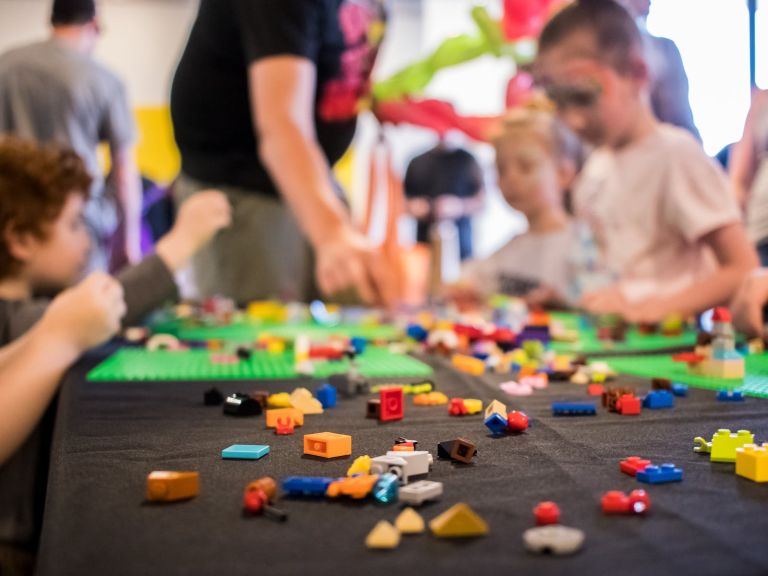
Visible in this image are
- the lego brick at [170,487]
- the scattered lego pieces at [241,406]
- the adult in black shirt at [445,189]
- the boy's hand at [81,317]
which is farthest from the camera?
the adult in black shirt at [445,189]

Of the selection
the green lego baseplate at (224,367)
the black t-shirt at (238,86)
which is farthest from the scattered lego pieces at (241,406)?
the black t-shirt at (238,86)

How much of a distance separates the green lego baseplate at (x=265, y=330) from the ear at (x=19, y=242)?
35 cm

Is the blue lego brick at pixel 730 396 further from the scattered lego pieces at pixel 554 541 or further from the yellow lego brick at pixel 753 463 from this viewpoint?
the scattered lego pieces at pixel 554 541

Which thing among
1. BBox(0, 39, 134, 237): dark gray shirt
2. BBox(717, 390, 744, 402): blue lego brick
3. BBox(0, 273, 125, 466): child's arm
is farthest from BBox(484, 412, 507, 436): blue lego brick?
BBox(0, 39, 134, 237): dark gray shirt

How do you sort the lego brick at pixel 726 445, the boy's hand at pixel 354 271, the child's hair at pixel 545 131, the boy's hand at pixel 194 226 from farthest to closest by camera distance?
the child's hair at pixel 545 131, the boy's hand at pixel 354 271, the boy's hand at pixel 194 226, the lego brick at pixel 726 445

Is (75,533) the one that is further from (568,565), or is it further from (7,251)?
(7,251)

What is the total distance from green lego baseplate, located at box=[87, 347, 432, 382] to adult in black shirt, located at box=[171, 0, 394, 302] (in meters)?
0.57

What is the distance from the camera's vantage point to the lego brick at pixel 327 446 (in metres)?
0.65

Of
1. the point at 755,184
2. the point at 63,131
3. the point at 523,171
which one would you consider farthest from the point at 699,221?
the point at 63,131

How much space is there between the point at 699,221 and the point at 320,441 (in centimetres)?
129

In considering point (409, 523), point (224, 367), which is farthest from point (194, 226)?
point (409, 523)

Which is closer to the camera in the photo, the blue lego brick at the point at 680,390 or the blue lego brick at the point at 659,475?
the blue lego brick at the point at 659,475

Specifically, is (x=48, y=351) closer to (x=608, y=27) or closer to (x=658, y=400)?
(x=658, y=400)

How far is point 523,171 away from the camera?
2.46 meters
